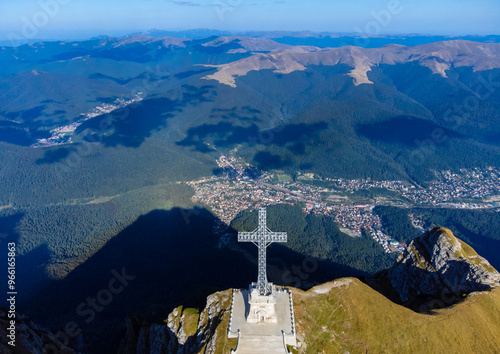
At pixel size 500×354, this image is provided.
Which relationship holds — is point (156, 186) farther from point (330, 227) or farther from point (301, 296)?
point (301, 296)

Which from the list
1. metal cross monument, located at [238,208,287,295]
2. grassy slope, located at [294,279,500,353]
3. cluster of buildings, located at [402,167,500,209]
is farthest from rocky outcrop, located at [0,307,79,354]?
cluster of buildings, located at [402,167,500,209]

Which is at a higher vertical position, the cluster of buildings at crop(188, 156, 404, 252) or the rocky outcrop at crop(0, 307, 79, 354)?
the rocky outcrop at crop(0, 307, 79, 354)

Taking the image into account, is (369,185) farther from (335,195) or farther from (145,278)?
(145,278)

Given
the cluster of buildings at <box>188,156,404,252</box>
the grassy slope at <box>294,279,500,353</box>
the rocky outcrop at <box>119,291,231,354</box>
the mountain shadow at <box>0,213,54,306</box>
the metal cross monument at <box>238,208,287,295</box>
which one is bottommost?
the mountain shadow at <box>0,213,54,306</box>

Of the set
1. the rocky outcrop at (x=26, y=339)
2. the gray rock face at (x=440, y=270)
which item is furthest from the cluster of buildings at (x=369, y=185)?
the rocky outcrop at (x=26, y=339)

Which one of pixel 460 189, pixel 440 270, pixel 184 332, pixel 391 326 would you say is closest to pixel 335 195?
pixel 460 189

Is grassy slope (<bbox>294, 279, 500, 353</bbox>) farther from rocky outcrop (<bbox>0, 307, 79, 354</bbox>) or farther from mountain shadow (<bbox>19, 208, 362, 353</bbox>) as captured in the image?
rocky outcrop (<bbox>0, 307, 79, 354</bbox>)
